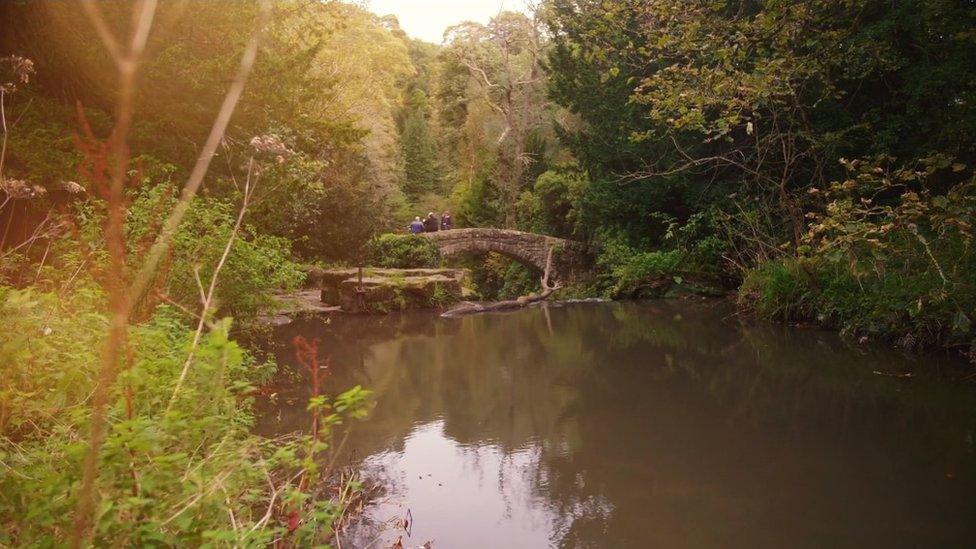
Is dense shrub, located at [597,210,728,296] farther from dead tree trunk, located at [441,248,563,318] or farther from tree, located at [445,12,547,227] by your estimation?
tree, located at [445,12,547,227]

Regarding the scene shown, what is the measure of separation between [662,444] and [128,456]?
14.3 ft

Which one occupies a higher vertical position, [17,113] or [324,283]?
[17,113]

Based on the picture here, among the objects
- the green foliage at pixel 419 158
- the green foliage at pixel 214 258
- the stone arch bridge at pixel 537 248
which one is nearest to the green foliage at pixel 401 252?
the stone arch bridge at pixel 537 248

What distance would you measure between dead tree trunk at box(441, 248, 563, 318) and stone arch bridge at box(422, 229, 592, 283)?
28 cm

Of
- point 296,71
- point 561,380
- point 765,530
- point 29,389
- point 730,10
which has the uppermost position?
A: point 730,10

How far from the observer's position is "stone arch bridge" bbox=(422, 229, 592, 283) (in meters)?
21.7

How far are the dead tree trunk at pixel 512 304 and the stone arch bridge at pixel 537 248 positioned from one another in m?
0.28

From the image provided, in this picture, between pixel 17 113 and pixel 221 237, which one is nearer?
pixel 221 237

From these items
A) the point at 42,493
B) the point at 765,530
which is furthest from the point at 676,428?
the point at 42,493

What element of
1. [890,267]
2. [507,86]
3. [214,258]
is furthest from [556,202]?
[214,258]

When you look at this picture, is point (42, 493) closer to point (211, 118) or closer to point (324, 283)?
point (211, 118)

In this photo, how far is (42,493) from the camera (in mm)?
2133

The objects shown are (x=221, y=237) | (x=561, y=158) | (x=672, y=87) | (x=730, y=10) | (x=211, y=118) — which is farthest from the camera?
(x=561, y=158)

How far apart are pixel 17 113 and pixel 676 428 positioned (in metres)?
8.30
